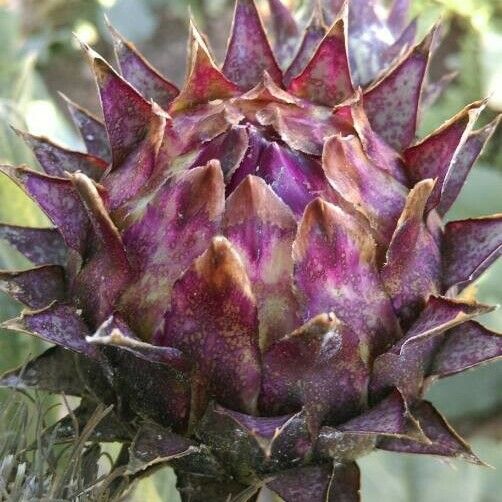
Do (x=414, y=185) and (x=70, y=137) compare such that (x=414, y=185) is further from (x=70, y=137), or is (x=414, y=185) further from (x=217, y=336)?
(x=70, y=137)

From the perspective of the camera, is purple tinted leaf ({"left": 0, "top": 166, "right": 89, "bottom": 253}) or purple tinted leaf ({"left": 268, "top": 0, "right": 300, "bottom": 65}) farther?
purple tinted leaf ({"left": 268, "top": 0, "right": 300, "bottom": 65})

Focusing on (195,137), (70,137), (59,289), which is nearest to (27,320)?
(59,289)

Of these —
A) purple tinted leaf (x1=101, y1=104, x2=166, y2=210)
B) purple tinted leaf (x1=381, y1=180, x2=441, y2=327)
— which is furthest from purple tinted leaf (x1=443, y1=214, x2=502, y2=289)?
purple tinted leaf (x1=101, y1=104, x2=166, y2=210)

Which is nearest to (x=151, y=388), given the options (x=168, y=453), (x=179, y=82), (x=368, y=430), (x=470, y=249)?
(x=168, y=453)

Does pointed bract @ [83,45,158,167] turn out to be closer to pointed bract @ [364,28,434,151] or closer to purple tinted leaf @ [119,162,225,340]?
purple tinted leaf @ [119,162,225,340]

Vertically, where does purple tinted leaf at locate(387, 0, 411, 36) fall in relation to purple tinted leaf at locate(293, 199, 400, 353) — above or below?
above

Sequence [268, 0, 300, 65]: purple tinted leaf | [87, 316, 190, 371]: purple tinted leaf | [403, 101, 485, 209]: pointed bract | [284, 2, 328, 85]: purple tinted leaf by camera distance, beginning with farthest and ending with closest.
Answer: [268, 0, 300, 65]: purple tinted leaf < [284, 2, 328, 85]: purple tinted leaf < [403, 101, 485, 209]: pointed bract < [87, 316, 190, 371]: purple tinted leaf

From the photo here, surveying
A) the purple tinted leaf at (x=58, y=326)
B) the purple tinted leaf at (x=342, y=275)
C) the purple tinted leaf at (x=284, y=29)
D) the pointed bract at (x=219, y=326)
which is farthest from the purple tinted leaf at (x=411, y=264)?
the purple tinted leaf at (x=284, y=29)
